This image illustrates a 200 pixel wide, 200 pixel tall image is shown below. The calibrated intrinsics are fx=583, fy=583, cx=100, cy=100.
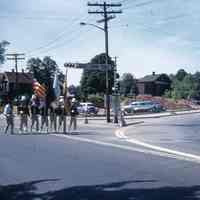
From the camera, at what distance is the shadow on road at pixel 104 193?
958 cm

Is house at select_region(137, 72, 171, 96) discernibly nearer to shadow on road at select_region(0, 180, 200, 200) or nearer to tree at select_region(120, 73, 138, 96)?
Result: tree at select_region(120, 73, 138, 96)

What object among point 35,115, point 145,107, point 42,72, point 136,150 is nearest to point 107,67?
point 35,115

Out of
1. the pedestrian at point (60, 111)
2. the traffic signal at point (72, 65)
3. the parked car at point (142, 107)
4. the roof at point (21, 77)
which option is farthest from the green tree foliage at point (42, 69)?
the pedestrian at point (60, 111)

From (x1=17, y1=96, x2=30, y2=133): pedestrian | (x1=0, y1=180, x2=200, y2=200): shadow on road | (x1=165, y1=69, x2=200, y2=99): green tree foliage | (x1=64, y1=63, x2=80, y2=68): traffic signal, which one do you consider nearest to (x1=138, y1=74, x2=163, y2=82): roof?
(x1=165, y1=69, x2=200, y2=99): green tree foliage

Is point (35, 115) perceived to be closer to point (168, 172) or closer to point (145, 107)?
point (168, 172)

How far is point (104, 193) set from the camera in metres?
9.98

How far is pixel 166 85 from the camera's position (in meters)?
154

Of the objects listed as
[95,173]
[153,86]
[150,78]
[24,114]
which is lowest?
[95,173]

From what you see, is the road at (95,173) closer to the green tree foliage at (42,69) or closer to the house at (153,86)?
the green tree foliage at (42,69)

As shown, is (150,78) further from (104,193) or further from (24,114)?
(104,193)

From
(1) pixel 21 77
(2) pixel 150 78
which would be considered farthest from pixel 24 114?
(2) pixel 150 78

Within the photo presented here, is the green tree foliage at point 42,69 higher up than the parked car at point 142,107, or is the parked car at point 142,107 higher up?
the green tree foliage at point 42,69

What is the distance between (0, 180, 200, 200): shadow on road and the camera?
958cm

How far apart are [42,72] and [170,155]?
116 meters
